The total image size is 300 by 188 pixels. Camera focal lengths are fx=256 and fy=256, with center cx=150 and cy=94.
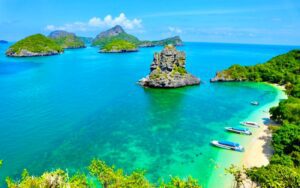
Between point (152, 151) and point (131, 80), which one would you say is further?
point (131, 80)

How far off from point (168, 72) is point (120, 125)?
44.7 m

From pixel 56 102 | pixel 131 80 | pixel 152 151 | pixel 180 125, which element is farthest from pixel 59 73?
pixel 152 151

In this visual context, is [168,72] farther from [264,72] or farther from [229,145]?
[229,145]

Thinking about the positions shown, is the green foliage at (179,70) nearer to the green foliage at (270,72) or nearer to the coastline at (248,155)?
the green foliage at (270,72)

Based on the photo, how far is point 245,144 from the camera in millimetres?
45812

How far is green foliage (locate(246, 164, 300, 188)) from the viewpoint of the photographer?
82.8 feet

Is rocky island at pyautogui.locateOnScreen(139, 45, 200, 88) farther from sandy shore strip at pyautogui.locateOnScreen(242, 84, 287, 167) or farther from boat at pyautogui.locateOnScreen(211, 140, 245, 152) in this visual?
boat at pyautogui.locateOnScreen(211, 140, 245, 152)

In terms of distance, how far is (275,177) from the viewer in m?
27.0

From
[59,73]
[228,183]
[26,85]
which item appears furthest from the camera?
[59,73]

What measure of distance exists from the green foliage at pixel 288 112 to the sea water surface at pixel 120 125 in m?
8.52

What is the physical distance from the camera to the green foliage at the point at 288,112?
160 feet

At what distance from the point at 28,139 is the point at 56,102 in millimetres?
26504

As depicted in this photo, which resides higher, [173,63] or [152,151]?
[173,63]

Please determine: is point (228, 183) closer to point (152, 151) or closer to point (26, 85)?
point (152, 151)
